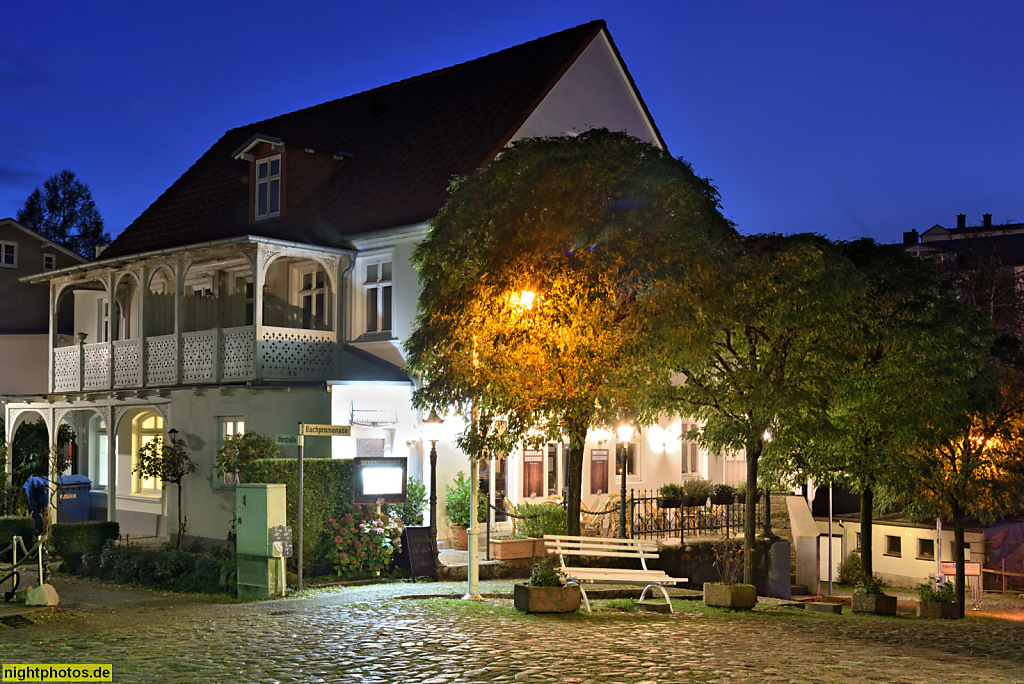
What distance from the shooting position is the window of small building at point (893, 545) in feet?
119

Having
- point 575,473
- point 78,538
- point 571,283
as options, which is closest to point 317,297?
point 78,538

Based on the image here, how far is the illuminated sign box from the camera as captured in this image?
2016 centimetres

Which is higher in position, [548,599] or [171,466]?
[171,466]

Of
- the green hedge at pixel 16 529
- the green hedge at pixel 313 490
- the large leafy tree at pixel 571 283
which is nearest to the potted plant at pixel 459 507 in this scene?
the green hedge at pixel 313 490

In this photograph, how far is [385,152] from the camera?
2770 centimetres

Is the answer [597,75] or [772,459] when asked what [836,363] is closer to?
[772,459]

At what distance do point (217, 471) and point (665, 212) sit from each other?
12198 millimetres

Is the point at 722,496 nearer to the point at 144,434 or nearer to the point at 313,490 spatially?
the point at 313,490

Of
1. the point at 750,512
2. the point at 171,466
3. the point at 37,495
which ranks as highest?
the point at 171,466

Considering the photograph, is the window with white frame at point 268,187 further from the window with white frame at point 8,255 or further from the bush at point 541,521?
the window with white frame at point 8,255

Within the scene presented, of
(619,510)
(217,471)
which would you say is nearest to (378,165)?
(217,471)

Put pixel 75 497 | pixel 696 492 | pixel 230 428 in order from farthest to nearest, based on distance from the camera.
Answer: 1. pixel 75 497
2. pixel 696 492
3. pixel 230 428

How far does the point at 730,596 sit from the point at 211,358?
42.9ft

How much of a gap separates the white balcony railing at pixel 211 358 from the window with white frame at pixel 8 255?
47.7 ft
